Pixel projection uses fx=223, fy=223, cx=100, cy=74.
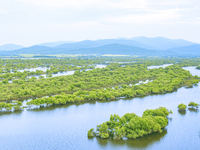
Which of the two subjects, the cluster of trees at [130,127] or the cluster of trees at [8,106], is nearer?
the cluster of trees at [130,127]

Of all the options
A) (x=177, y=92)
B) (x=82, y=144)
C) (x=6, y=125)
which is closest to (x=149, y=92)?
(x=177, y=92)

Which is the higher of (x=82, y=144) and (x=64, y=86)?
(x=64, y=86)

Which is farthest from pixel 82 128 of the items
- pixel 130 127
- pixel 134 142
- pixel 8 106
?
pixel 8 106

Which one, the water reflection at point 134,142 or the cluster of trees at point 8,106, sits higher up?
the cluster of trees at point 8,106

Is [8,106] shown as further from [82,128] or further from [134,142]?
[134,142]

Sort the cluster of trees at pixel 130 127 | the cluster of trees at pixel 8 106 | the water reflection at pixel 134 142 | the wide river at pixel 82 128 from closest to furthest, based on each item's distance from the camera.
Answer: the water reflection at pixel 134 142 → the wide river at pixel 82 128 → the cluster of trees at pixel 130 127 → the cluster of trees at pixel 8 106

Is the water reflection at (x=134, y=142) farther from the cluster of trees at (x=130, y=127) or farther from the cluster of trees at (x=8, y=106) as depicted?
the cluster of trees at (x=8, y=106)

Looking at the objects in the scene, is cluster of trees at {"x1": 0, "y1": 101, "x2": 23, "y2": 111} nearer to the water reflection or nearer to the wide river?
the wide river

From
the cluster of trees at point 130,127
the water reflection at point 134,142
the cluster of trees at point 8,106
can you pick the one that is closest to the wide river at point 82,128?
the water reflection at point 134,142

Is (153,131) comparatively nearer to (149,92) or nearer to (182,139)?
(182,139)
